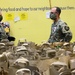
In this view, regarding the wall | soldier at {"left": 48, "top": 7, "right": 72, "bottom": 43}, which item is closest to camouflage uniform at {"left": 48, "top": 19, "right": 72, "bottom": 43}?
soldier at {"left": 48, "top": 7, "right": 72, "bottom": 43}

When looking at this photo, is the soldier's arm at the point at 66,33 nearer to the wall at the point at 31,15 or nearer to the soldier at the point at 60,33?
the soldier at the point at 60,33

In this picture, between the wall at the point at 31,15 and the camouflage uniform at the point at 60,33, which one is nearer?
the camouflage uniform at the point at 60,33

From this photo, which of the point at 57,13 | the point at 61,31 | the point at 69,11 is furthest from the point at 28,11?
the point at 61,31

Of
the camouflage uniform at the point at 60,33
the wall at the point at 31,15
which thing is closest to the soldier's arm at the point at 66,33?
the camouflage uniform at the point at 60,33

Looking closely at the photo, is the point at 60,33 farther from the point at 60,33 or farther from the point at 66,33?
the point at 66,33

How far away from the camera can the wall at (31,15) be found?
623 cm

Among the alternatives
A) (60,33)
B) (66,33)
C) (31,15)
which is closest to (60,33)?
(60,33)

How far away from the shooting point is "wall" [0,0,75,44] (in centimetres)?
623

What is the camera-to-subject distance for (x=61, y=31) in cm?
423

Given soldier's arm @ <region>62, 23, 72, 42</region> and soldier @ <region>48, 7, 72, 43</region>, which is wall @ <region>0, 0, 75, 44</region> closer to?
soldier @ <region>48, 7, 72, 43</region>

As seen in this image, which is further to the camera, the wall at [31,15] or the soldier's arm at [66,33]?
the wall at [31,15]

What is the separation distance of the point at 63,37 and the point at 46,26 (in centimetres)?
209

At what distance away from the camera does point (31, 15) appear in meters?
6.27

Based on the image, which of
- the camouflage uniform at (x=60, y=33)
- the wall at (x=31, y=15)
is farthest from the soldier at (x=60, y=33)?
the wall at (x=31, y=15)
